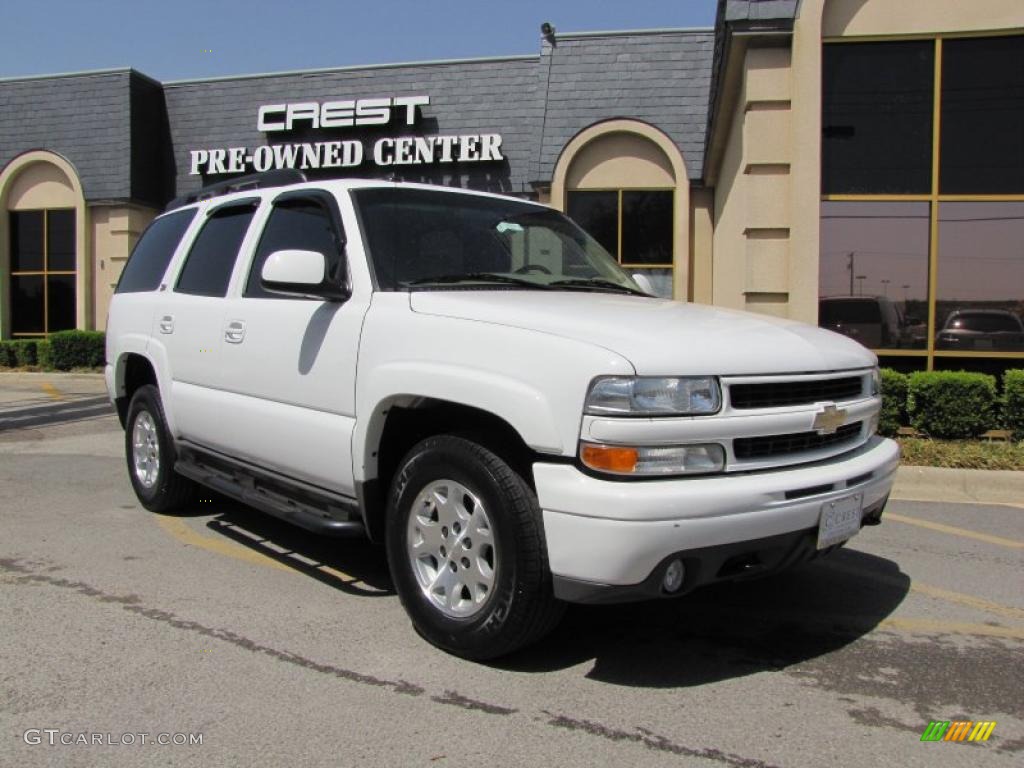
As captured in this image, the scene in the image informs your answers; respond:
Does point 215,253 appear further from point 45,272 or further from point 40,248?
point 40,248

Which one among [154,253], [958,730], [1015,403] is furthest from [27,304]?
[958,730]

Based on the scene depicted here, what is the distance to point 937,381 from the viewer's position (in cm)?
818

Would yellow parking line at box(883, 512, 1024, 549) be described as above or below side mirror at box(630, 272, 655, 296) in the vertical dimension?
below

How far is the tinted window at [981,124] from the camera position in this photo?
9.16 metres

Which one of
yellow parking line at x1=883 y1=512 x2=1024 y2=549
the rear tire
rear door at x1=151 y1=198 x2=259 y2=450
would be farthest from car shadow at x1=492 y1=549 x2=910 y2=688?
the rear tire

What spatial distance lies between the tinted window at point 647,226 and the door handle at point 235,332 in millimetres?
11506

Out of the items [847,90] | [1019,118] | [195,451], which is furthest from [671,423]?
[1019,118]

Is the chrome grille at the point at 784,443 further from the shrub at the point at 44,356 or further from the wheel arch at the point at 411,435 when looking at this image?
the shrub at the point at 44,356

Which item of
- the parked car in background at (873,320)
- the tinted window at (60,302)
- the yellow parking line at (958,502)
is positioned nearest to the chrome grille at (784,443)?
the yellow parking line at (958,502)

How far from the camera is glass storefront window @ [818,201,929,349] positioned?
9.34 metres

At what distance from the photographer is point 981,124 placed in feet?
30.6

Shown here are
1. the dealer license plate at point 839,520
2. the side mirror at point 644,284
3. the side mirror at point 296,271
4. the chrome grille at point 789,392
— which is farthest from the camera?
the side mirror at point 644,284

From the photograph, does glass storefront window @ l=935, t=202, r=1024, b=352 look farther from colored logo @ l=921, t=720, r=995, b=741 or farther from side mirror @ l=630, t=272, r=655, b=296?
colored logo @ l=921, t=720, r=995, b=741

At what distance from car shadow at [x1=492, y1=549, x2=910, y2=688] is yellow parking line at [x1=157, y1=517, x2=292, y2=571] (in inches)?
72.5
